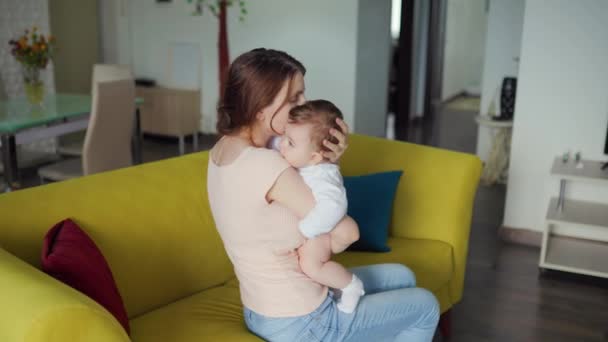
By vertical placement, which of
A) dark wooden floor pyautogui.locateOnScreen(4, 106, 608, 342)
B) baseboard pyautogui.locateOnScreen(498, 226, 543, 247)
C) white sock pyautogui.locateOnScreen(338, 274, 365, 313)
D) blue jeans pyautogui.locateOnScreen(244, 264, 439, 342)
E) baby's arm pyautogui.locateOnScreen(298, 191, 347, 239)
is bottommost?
dark wooden floor pyautogui.locateOnScreen(4, 106, 608, 342)

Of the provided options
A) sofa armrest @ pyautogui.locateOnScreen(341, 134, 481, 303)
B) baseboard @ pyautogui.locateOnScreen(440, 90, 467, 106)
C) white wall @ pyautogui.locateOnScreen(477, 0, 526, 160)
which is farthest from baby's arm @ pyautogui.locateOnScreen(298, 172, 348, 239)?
baseboard @ pyautogui.locateOnScreen(440, 90, 467, 106)

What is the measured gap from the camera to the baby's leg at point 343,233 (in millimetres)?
1723

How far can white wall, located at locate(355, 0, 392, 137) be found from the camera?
6098 mm

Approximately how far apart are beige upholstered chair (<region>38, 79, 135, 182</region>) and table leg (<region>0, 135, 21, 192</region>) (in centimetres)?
22

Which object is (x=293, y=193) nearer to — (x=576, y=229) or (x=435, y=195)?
(x=435, y=195)

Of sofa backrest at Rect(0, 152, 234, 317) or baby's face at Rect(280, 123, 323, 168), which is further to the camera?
sofa backrest at Rect(0, 152, 234, 317)

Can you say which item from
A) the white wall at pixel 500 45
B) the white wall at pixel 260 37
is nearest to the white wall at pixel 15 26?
the white wall at pixel 260 37

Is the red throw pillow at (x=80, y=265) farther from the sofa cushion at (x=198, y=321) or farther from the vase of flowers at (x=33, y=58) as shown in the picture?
the vase of flowers at (x=33, y=58)

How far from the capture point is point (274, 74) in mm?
1719

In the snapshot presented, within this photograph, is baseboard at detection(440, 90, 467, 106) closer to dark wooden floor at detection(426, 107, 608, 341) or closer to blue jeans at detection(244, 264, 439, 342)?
dark wooden floor at detection(426, 107, 608, 341)

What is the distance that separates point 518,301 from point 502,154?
228 cm

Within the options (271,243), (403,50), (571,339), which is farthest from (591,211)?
(403,50)

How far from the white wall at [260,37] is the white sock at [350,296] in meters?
4.45

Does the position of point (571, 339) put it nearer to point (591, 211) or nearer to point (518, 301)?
point (518, 301)
